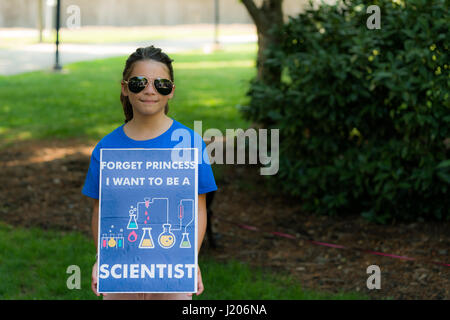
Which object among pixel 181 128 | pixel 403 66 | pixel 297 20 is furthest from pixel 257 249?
pixel 181 128

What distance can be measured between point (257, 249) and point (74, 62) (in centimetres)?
1327

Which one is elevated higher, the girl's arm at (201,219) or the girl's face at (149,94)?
the girl's face at (149,94)

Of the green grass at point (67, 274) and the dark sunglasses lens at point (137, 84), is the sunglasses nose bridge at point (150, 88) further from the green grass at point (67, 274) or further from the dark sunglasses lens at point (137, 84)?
the green grass at point (67, 274)

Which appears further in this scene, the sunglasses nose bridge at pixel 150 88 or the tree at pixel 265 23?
the tree at pixel 265 23

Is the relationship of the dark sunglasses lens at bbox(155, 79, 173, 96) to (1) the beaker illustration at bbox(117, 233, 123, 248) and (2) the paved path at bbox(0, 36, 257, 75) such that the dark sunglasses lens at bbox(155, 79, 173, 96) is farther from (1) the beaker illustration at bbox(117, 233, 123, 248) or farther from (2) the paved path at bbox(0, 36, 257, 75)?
(2) the paved path at bbox(0, 36, 257, 75)

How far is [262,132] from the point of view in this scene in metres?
6.54

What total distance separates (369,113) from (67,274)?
2.83 meters

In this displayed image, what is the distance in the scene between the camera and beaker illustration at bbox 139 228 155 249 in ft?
7.08

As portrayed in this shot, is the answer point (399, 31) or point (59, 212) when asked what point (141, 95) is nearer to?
point (399, 31)

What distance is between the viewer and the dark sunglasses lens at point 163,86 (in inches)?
87.6

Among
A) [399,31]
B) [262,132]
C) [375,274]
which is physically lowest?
[375,274]

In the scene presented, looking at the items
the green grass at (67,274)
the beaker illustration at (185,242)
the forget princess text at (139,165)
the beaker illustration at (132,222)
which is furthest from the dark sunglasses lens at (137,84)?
the green grass at (67,274)

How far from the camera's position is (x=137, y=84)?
2223mm

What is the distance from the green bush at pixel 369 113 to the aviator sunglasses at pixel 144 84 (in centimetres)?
312
